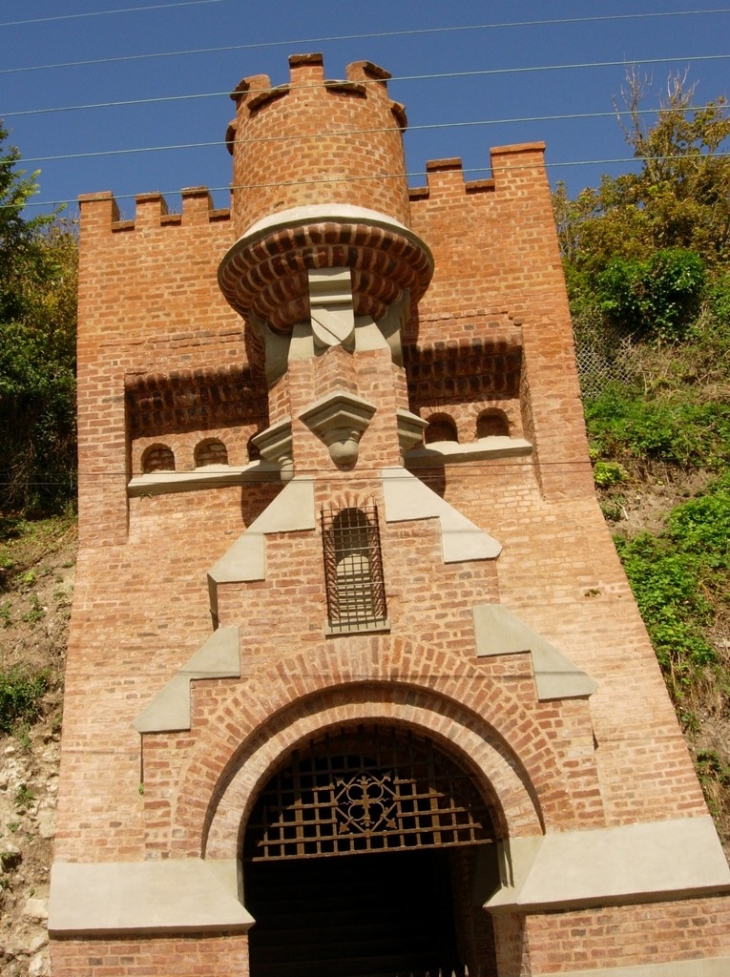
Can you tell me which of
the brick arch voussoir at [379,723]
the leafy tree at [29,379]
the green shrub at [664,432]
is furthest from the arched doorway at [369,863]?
the leafy tree at [29,379]

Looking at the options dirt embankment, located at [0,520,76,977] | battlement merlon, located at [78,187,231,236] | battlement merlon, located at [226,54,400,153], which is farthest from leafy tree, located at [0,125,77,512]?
battlement merlon, located at [226,54,400,153]

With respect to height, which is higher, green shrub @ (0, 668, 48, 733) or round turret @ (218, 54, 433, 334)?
round turret @ (218, 54, 433, 334)

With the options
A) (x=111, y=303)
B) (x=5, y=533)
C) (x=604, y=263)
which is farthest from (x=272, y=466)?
(x=604, y=263)

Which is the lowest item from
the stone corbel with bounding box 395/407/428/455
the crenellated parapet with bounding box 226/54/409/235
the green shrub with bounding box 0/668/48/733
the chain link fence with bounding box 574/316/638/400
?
the green shrub with bounding box 0/668/48/733

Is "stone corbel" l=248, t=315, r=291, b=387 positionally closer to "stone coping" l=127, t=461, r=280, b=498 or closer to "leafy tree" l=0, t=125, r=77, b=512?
"stone coping" l=127, t=461, r=280, b=498

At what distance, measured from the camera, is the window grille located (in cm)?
852

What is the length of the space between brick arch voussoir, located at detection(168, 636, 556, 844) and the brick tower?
25mm

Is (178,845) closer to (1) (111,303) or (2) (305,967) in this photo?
(2) (305,967)

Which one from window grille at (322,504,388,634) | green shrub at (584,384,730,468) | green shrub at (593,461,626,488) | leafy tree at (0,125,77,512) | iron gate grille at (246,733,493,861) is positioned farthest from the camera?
leafy tree at (0,125,77,512)

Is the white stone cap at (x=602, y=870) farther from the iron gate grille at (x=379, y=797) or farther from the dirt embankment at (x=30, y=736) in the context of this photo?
the dirt embankment at (x=30, y=736)

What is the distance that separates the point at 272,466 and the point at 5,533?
6.27 metres

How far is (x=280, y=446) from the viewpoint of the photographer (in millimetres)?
9922

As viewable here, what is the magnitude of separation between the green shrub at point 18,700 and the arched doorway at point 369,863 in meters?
3.10

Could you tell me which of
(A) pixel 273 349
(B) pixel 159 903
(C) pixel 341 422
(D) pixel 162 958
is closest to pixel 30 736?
(B) pixel 159 903
